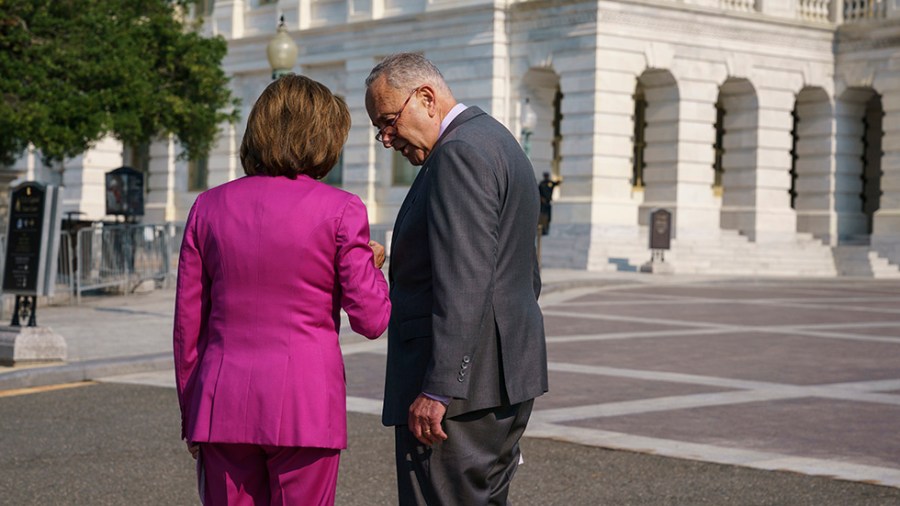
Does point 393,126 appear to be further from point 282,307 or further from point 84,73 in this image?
point 84,73

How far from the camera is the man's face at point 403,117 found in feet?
15.1

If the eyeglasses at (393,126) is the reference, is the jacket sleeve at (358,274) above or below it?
below

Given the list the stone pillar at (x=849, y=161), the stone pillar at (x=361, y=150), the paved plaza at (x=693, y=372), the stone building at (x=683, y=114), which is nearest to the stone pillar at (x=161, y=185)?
the stone building at (x=683, y=114)

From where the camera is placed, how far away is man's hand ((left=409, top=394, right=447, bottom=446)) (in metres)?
4.46

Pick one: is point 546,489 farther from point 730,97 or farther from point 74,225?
point 730,97

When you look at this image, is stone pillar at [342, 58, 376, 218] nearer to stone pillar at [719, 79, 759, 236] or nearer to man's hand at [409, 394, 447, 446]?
stone pillar at [719, 79, 759, 236]

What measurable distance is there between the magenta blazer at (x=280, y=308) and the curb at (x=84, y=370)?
7861 millimetres

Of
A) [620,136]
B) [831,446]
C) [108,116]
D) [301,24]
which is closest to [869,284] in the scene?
[620,136]

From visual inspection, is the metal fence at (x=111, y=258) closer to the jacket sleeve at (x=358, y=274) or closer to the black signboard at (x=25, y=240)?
the black signboard at (x=25, y=240)

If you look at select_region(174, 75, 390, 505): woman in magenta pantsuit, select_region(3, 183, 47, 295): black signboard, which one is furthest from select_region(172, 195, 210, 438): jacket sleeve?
select_region(3, 183, 47, 295): black signboard

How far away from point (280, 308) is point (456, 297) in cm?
51

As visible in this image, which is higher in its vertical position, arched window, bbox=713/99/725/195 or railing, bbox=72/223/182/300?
arched window, bbox=713/99/725/195

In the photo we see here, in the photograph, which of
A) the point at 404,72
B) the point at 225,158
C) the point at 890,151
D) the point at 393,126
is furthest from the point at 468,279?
the point at 225,158

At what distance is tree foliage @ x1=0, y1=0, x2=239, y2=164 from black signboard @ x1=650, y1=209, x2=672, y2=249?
33.8 feet
